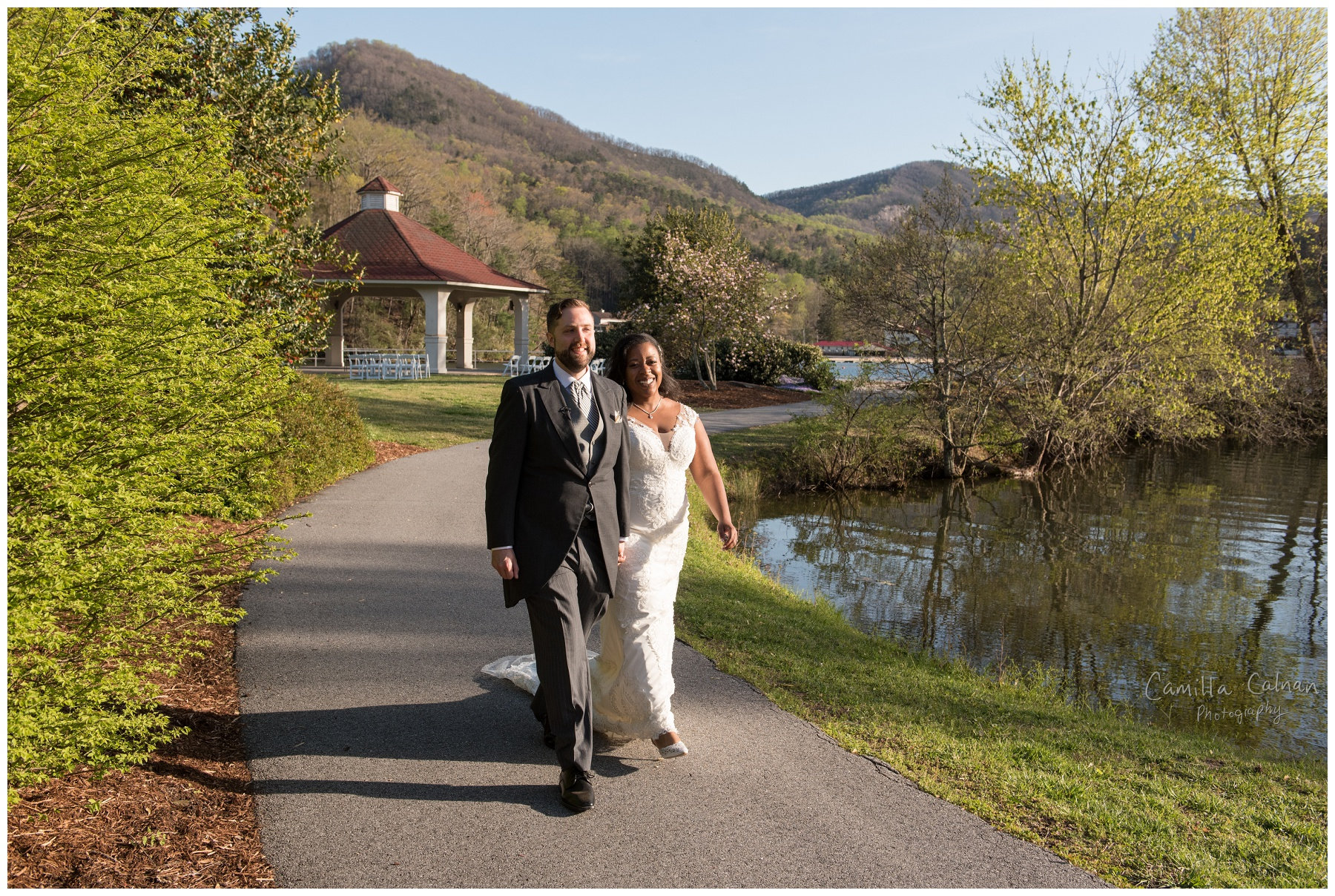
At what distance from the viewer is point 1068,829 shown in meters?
4.04

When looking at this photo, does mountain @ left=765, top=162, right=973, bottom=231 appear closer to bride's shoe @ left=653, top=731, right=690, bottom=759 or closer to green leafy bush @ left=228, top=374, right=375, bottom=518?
green leafy bush @ left=228, top=374, right=375, bottom=518

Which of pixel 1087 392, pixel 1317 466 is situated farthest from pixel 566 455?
pixel 1317 466

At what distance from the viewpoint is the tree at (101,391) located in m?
3.45

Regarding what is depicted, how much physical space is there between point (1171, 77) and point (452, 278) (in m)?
21.4

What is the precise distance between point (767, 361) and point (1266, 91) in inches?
701

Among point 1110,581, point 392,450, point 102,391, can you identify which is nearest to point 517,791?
point 102,391

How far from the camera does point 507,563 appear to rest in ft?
13.3

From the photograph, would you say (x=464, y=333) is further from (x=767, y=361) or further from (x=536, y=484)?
(x=536, y=484)

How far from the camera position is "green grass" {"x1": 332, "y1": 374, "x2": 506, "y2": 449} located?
60.4 feet

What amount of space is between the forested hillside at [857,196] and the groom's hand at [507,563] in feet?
342

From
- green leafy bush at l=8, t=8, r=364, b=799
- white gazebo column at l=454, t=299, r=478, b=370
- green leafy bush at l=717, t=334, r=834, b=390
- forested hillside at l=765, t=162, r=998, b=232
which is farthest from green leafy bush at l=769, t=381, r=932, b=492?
forested hillside at l=765, t=162, r=998, b=232

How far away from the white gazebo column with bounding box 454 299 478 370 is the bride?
31.4 m

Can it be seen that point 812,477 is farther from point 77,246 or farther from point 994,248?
point 77,246

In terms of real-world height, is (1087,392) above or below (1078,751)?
above
